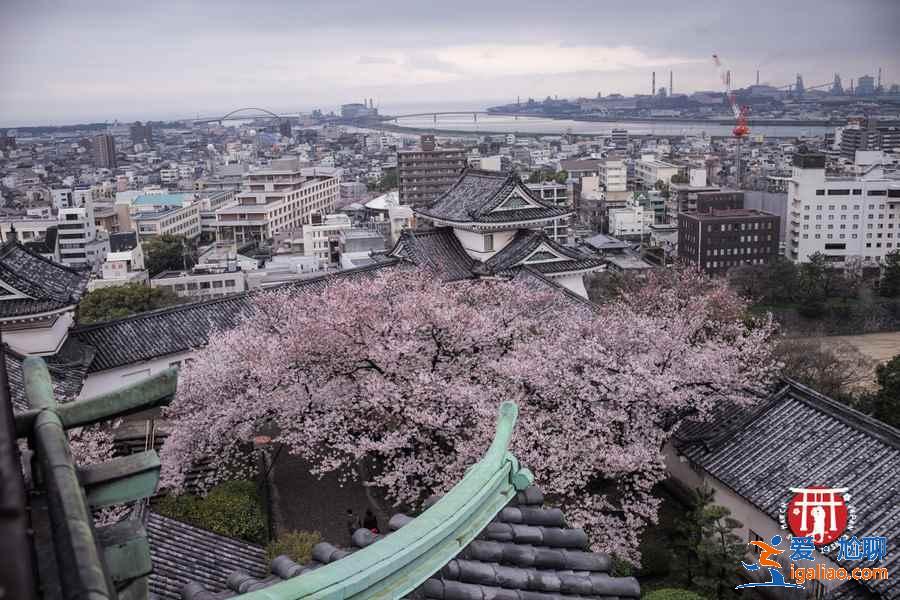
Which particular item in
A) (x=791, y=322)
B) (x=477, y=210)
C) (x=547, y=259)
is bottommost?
(x=791, y=322)

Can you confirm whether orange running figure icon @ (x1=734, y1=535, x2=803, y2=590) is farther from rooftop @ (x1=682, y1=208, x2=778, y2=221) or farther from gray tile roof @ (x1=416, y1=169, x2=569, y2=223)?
rooftop @ (x1=682, y1=208, x2=778, y2=221)

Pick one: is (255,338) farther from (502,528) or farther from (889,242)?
(889,242)

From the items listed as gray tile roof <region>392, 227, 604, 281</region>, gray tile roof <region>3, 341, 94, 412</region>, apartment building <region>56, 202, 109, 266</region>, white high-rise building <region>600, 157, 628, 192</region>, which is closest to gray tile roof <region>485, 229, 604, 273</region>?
gray tile roof <region>392, 227, 604, 281</region>

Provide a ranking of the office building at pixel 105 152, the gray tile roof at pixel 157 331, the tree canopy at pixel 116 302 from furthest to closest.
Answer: the office building at pixel 105 152
the tree canopy at pixel 116 302
the gray tile roof at pixel 157 331

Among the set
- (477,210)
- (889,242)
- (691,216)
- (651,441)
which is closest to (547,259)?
(477,210)

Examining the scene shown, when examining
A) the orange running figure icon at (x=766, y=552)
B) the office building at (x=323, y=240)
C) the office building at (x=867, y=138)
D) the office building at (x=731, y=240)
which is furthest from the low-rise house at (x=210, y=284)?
the office building at (x=867, y=138)

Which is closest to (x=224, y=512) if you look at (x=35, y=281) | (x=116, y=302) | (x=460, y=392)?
(x=460, y=392)

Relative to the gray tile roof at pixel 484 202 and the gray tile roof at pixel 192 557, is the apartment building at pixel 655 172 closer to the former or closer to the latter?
the gray tile roof at pixel 484 202
